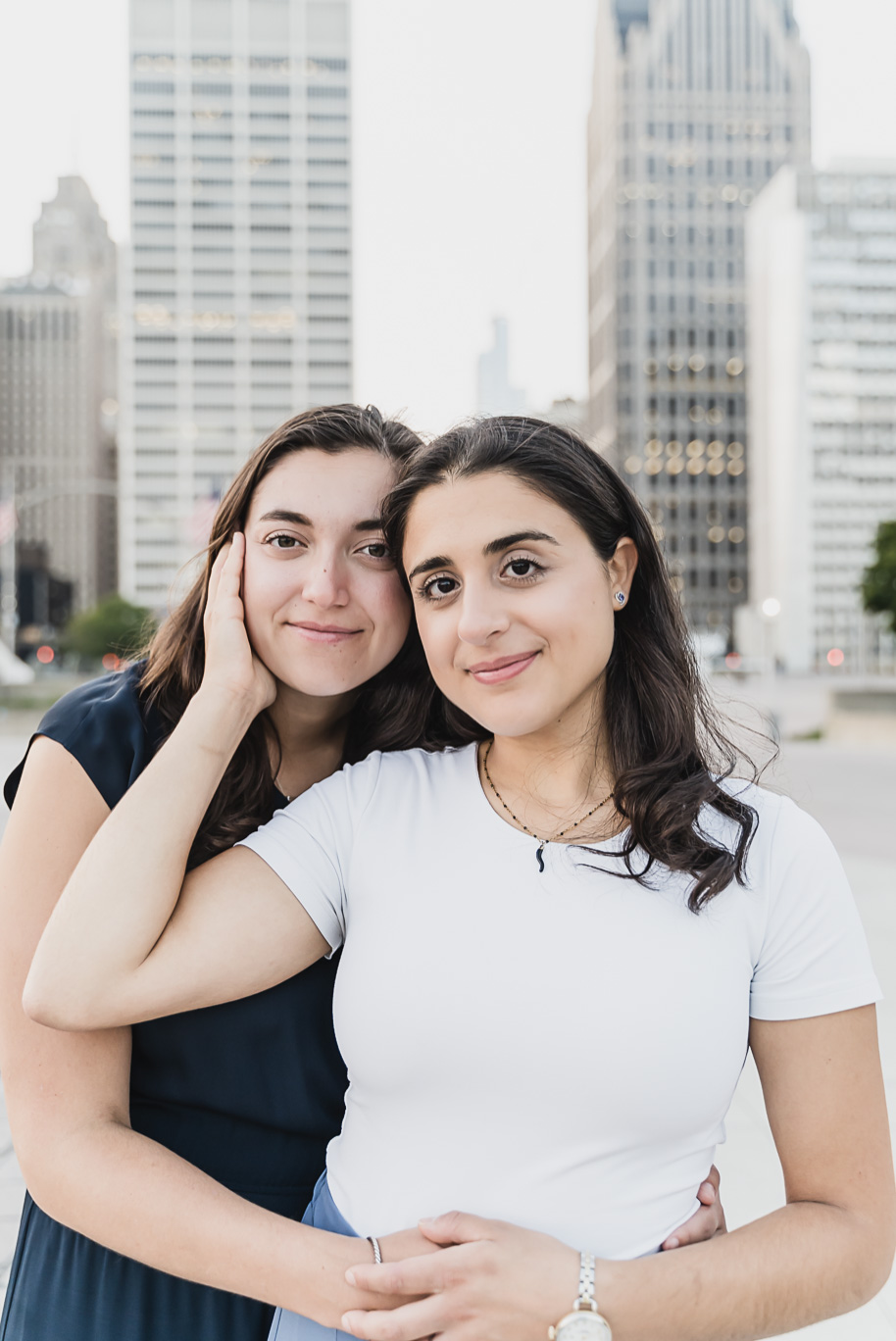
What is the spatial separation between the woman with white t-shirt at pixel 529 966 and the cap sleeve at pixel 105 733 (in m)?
0.12

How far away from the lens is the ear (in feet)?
5.65

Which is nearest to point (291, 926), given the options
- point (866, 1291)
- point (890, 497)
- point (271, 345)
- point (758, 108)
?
point (866, 1291)

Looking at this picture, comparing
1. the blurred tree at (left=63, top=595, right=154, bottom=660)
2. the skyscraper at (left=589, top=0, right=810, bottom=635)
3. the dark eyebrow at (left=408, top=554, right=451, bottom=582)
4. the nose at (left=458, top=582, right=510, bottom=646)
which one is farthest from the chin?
the skyscraper at (left=589, top=0, right=810, bottom=635)

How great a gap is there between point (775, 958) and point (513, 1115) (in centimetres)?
44

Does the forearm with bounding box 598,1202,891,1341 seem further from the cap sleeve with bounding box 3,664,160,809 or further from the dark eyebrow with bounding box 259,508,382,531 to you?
the dark eyebrow with bounding box 259,508,382,531

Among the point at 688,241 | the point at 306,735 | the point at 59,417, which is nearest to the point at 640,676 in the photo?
the point at 306,735

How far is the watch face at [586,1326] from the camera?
1270mm

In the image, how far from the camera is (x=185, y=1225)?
56.6 inches

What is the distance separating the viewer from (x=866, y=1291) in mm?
1397

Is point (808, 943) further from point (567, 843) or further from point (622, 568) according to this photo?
point (622, 568)

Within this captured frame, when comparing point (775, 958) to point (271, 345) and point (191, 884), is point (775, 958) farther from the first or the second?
point (271, 345)

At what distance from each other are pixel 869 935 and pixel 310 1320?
6.37 m

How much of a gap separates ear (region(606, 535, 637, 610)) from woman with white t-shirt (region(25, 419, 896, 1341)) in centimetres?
1

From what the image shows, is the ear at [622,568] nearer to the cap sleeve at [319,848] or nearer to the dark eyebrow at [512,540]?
the dark eyebrow at [512,540]
